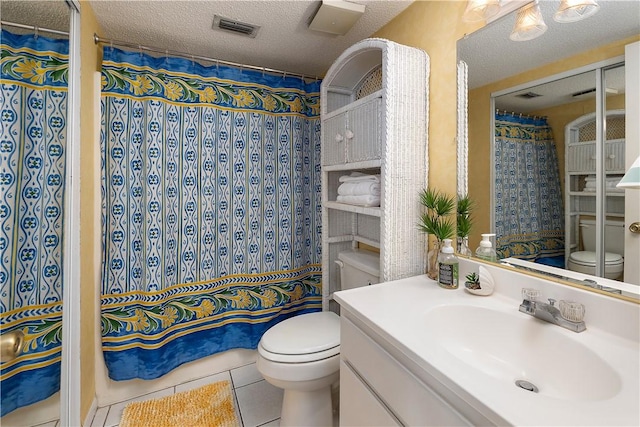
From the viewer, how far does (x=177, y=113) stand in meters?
1.81

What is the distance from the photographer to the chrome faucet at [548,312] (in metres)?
0.85

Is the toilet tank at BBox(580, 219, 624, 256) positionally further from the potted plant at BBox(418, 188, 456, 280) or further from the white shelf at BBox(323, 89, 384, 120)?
the white shelf at BBox(323, 89, 384, 120)

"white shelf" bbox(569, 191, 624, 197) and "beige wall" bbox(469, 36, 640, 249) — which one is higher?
"beige wall" bbox(469, 36, 640, 249)

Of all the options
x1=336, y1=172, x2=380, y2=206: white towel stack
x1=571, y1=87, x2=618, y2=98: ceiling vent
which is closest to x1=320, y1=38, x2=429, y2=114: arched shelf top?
x1=336, y1=172, x2=380, y2=206: white towel stack

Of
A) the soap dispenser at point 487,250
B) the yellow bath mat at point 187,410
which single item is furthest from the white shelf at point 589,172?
the yellow bath mat at point 187,410

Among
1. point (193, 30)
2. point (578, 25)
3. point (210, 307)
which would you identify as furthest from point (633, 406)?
point (193, 30)

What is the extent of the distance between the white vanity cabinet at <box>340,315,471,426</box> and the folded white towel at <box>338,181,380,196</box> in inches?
25.6

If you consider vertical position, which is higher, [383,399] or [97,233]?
[97,233]

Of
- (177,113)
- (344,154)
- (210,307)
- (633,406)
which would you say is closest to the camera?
(633,406)

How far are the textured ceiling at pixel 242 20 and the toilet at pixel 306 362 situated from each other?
1.36 meters

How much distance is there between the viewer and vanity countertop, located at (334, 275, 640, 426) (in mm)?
560

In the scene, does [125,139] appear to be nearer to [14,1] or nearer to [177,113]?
[177,113]

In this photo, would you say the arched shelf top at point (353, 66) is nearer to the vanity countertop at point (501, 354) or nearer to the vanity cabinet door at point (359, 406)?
the vanity countertop at point (501, 354)

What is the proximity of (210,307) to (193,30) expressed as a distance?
5.49 ft
